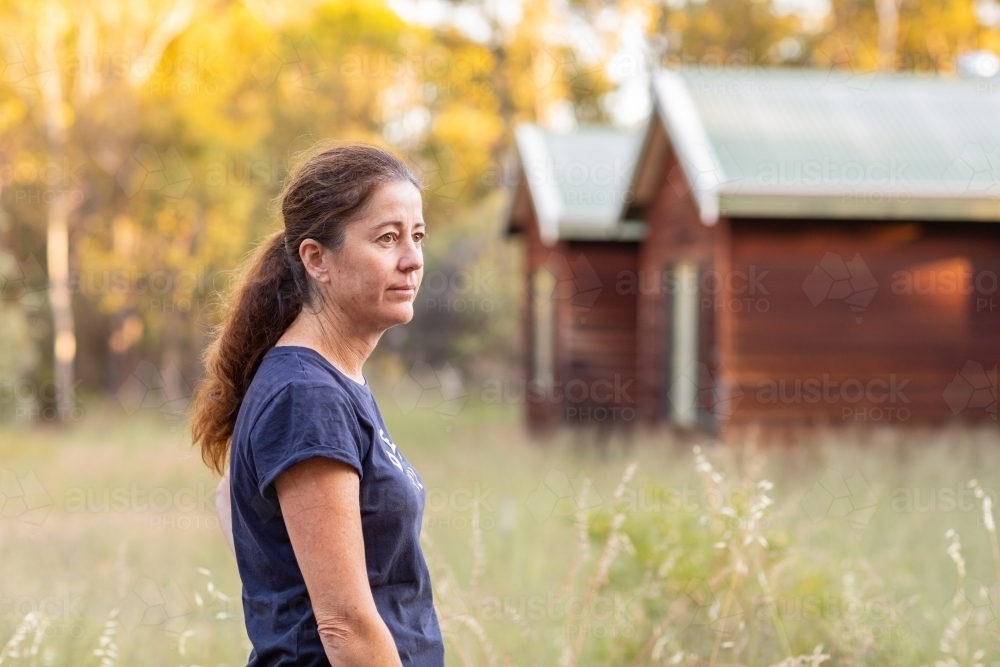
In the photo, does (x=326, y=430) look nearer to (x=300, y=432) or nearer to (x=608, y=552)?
(x=300, y=432)

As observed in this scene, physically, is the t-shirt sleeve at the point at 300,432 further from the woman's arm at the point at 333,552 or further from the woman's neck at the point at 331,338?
the woman's neck at the point at 331,338

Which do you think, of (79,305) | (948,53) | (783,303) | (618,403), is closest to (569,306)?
(618,403)

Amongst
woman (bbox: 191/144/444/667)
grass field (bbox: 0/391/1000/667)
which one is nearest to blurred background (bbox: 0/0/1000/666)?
grass field (bbox: 0/391/1000/667)

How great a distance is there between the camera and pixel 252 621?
7.05 feet

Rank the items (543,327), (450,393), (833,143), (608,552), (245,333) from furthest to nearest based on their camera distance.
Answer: (450,393), (543,327), (833,143), (608,552), (245,333)

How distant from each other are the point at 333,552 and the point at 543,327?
16.9 meters

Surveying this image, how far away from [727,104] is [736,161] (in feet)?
5.47

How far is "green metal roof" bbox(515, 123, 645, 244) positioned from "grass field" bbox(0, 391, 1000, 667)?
9.77ft

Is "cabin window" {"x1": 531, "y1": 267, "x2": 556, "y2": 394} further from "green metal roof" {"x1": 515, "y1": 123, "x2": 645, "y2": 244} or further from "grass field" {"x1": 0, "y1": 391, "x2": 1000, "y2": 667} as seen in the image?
"grass field" {"x1": 0, "y1": 391, "x2": 1000, "y2": 667}

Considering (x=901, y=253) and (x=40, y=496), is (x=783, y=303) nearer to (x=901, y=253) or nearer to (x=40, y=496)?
(x=901, y=253)

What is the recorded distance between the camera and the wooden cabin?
35.4ft

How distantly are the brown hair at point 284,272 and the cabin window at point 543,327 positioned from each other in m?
13.8

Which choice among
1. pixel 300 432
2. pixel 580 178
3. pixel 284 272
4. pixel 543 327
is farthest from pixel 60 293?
pixel 300 432

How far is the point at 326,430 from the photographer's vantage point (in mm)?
1950
